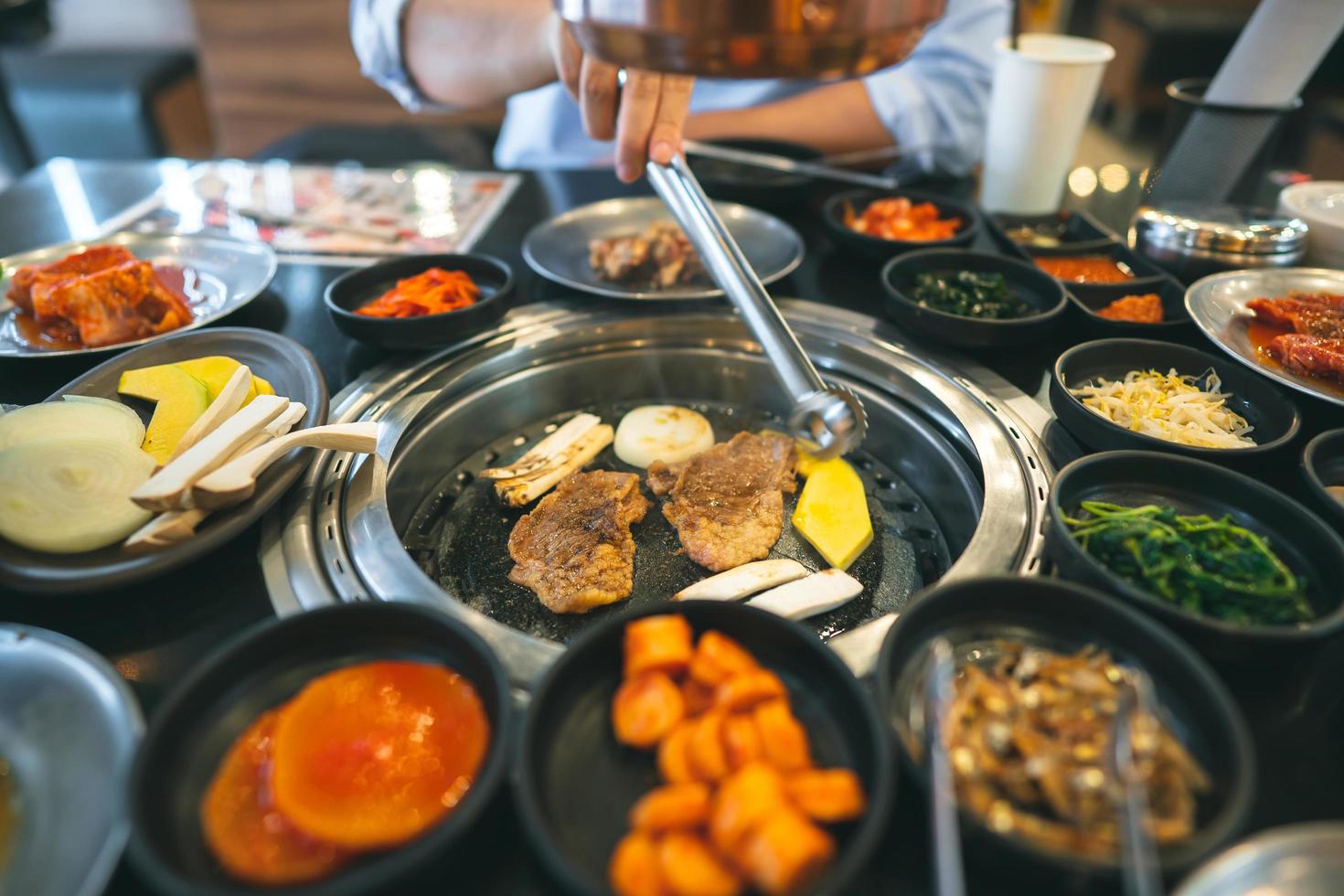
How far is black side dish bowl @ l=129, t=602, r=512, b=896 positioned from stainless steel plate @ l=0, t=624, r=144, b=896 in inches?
2.6

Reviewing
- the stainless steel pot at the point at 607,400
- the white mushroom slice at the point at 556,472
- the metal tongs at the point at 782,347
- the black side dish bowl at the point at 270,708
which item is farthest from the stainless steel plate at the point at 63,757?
the metal tongs at the point at 782,347

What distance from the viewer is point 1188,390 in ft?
6.57

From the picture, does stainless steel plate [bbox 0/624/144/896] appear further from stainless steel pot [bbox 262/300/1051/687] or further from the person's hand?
the person's hand

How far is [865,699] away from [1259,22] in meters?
2.81

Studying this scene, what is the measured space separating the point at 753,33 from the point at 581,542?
1259 mm

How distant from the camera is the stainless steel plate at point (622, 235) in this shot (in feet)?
8.41

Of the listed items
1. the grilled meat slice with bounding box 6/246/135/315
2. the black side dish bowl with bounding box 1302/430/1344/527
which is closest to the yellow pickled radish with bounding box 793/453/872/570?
the black side dish bowl with bounding box 1302/430/1344/527

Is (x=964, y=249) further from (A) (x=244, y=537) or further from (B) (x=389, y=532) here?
(A) (x=244, y=537)

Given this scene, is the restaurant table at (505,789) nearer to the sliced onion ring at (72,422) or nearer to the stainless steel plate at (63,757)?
the stainless steel plate at (63,757)

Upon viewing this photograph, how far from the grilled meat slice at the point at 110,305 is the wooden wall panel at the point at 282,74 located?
493 centimetres

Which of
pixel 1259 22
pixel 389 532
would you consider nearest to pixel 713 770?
pixel 389 532

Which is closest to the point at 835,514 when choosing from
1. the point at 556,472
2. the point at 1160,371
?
the point at 556,472

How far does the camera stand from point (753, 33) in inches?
39.3

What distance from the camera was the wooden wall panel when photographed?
654 cm
